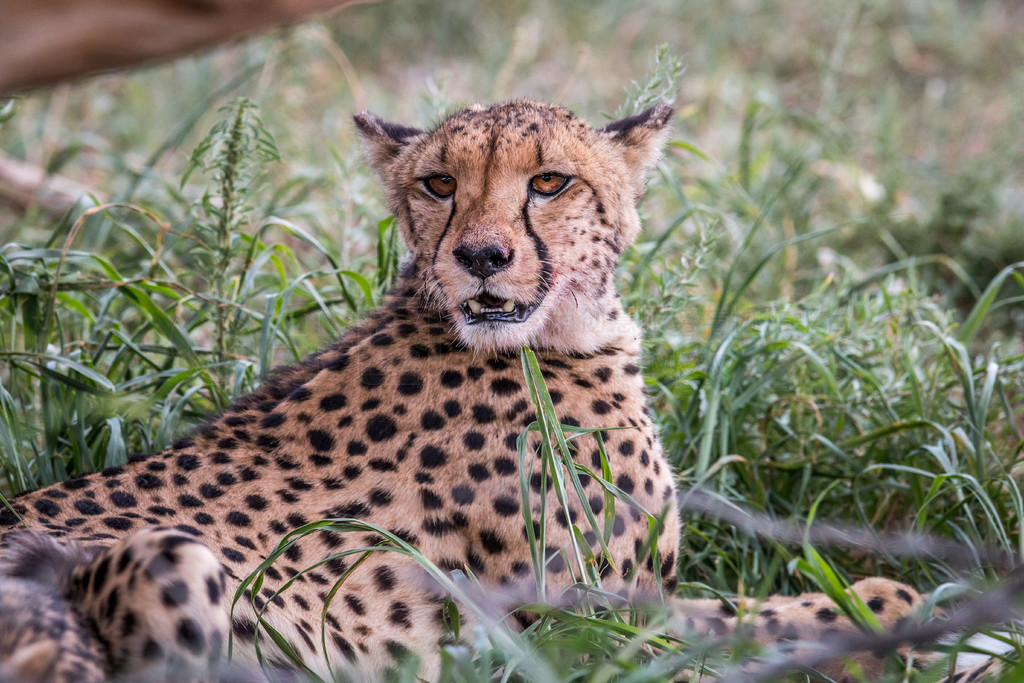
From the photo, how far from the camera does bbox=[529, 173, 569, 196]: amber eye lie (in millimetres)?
3020

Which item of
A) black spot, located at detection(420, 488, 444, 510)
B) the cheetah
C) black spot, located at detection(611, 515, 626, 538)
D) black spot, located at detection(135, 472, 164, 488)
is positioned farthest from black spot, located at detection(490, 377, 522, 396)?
black spot, located at detection(135, 472, 164, 488)

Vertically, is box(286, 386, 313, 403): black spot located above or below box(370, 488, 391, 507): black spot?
above

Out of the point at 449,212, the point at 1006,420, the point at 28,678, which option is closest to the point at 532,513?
the point at 449,212

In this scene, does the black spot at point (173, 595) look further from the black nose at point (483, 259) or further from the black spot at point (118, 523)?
the black nose at point (483, 259)

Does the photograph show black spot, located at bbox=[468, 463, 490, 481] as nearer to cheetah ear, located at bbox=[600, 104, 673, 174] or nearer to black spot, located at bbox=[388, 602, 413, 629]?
black spot, located at bbox=[388, 602, 413, 629]

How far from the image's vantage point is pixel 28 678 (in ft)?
6.25

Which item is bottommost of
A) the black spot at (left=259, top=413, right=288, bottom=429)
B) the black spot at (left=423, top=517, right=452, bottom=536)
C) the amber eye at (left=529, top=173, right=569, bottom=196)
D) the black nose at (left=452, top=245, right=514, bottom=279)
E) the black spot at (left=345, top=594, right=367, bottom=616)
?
the black spot at (left=345, top=594, right=367, bottom=616)

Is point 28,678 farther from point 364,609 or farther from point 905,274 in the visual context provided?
point 905,274

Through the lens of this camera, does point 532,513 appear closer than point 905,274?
Yes

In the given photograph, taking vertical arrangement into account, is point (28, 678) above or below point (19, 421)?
below

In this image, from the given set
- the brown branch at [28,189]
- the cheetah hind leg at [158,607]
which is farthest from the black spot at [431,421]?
the brown branch at [28,189]

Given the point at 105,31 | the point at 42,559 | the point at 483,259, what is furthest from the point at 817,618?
the point at 105,31

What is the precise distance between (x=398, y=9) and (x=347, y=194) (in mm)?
4792

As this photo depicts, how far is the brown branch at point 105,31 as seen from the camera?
1686mm
